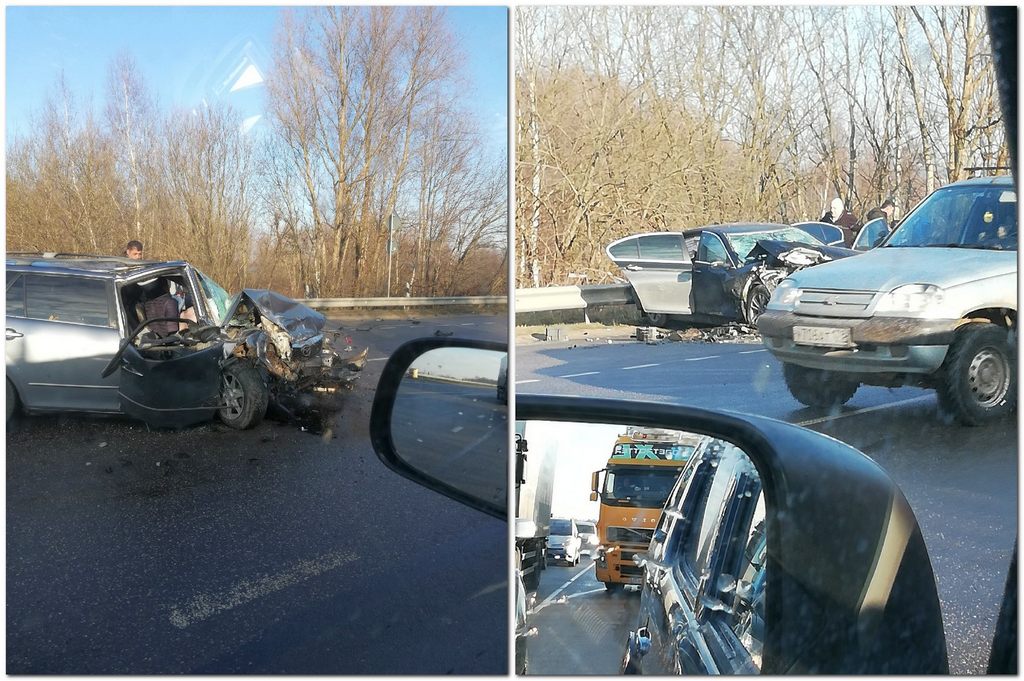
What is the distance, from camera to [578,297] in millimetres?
2463

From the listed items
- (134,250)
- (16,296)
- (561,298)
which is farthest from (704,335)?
(16,296)

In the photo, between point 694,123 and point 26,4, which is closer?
point 26,4

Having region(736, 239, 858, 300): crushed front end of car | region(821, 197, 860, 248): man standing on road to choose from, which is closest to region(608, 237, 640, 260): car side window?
region(736, 239, 858, 300): crushed front end of car

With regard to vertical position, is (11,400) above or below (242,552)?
above

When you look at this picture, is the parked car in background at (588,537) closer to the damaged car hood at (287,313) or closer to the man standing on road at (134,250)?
the damaged car hood at (287,313)

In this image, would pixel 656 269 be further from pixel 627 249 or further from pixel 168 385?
pixel 168 385

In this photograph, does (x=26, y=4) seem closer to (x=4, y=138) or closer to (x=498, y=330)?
(x=4, y=138)

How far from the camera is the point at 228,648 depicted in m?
2.28

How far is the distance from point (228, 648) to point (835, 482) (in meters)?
1.50

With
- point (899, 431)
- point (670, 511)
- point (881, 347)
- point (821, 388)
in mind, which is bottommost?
point (670, 511)

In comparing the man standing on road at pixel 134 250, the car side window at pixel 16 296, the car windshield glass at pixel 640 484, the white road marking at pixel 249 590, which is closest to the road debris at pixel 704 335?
the car windshield glass at pixel 640 484

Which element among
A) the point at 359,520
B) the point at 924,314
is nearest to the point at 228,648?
the point at 359,520

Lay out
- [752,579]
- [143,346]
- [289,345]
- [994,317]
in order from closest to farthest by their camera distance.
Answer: [752,579], [143,346], [289,345], [994,317]

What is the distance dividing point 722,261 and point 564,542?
84cm
